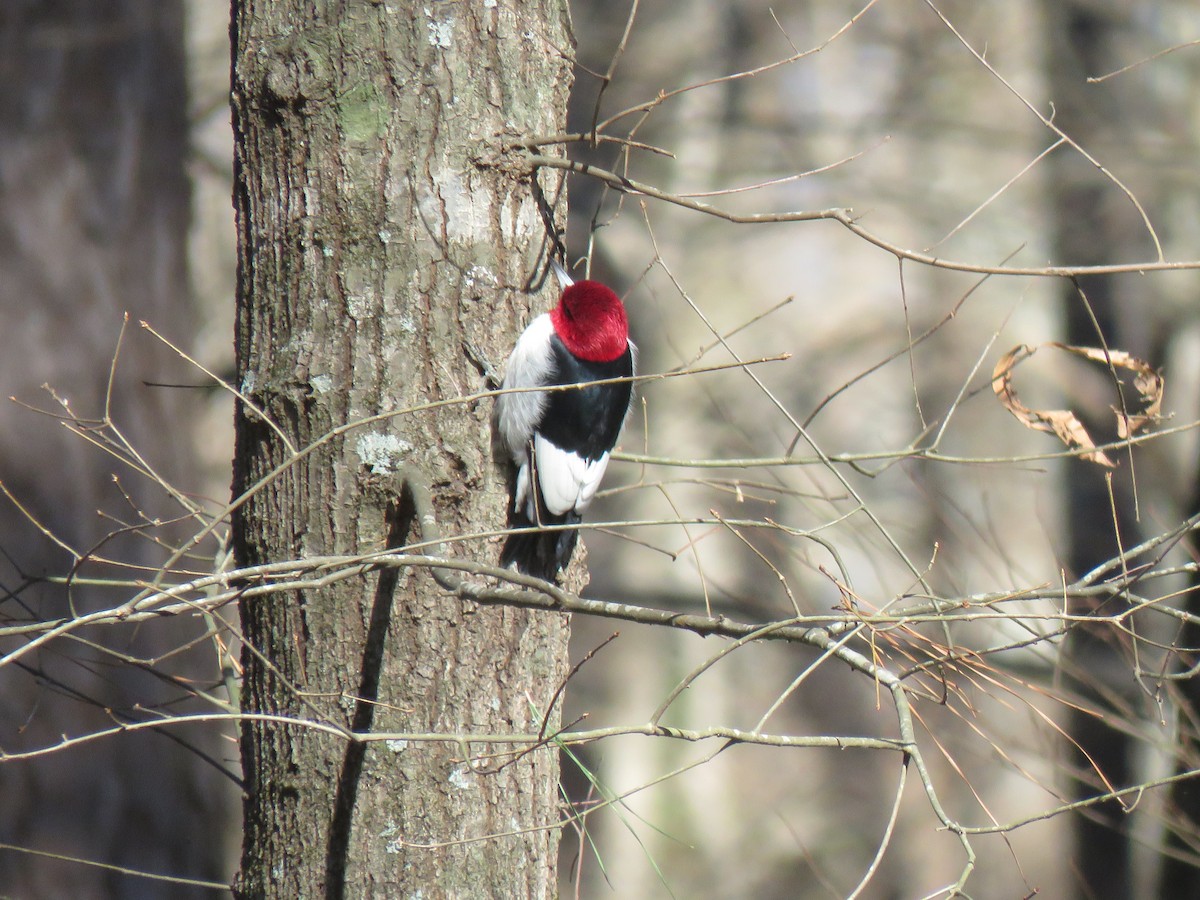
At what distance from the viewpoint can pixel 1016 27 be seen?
829 cm

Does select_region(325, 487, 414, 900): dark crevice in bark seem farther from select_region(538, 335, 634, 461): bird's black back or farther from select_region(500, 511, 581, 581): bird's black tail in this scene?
select_region(538, 335, 634, 461): bird's black back

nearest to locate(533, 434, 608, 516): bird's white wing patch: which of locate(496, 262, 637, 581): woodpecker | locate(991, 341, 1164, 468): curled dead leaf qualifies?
locate(496, 262, 637, 581): woodpecker

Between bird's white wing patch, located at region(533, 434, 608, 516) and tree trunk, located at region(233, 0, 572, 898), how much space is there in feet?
1.59

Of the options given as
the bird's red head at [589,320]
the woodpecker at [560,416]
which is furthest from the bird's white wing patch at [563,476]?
the bird's red head at [589,320]

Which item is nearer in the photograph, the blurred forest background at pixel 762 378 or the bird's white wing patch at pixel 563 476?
the bird's white wing patch at pixel 563 476

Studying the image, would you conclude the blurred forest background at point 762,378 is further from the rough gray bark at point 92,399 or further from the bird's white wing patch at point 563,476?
the bird's white wing patch at point 563,476

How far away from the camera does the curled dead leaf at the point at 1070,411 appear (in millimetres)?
1926

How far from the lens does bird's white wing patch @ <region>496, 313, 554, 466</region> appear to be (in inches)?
85.4

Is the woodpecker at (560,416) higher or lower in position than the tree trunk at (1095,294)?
lower

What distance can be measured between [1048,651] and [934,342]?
10.2 ft

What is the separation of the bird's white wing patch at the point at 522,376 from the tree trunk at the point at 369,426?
0.46 feet

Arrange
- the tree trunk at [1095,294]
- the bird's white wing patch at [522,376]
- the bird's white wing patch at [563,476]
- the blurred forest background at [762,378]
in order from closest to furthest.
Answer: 1. the bird's white wing patch at [522,376]
2. the bird's white wing patch at [563,476]
3. the blurred forest background at [762,378]
4. the tree trunk at [1095,294]

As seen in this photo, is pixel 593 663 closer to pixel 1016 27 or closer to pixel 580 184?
pixel 580 184

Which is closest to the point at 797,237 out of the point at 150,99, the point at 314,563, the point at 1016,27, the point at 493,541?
the point at 1016,27
